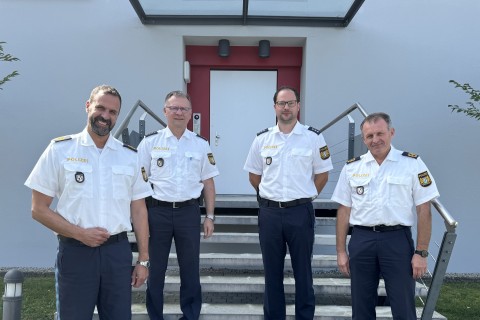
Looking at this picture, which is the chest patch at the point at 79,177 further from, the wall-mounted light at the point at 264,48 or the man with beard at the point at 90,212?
the wall-mounted light at the point at 264,48

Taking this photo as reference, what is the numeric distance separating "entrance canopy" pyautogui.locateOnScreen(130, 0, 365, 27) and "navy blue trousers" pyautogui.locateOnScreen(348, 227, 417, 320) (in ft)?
10.3

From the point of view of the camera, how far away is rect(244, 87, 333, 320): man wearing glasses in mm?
3059

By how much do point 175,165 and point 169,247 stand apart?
0.58 m

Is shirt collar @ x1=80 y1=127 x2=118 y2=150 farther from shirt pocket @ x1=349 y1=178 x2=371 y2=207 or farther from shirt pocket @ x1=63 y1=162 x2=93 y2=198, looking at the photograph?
shirt pocket @ x1=349 y1=178 x2=371 y2=207

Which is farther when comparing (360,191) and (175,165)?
(175,165)

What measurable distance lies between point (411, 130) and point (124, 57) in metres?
3.69

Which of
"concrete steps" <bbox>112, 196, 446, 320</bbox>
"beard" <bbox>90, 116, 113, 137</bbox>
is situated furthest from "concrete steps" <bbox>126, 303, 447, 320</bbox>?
"beard" <bbox>90, 116, 113, 137</bbox>

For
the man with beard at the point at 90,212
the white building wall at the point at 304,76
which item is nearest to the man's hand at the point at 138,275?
the man with beard at the point at 90,212

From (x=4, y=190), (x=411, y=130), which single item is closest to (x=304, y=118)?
(x=411, y=130)

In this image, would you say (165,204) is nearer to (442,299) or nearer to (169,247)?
(169,247)

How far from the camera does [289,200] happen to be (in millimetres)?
3078

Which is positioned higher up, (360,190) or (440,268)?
(360,190)

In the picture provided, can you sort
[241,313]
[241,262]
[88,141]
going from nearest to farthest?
[88,141] → [241,313] → [241,262]

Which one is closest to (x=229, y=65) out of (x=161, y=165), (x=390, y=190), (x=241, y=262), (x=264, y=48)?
(x=264, y=48)
